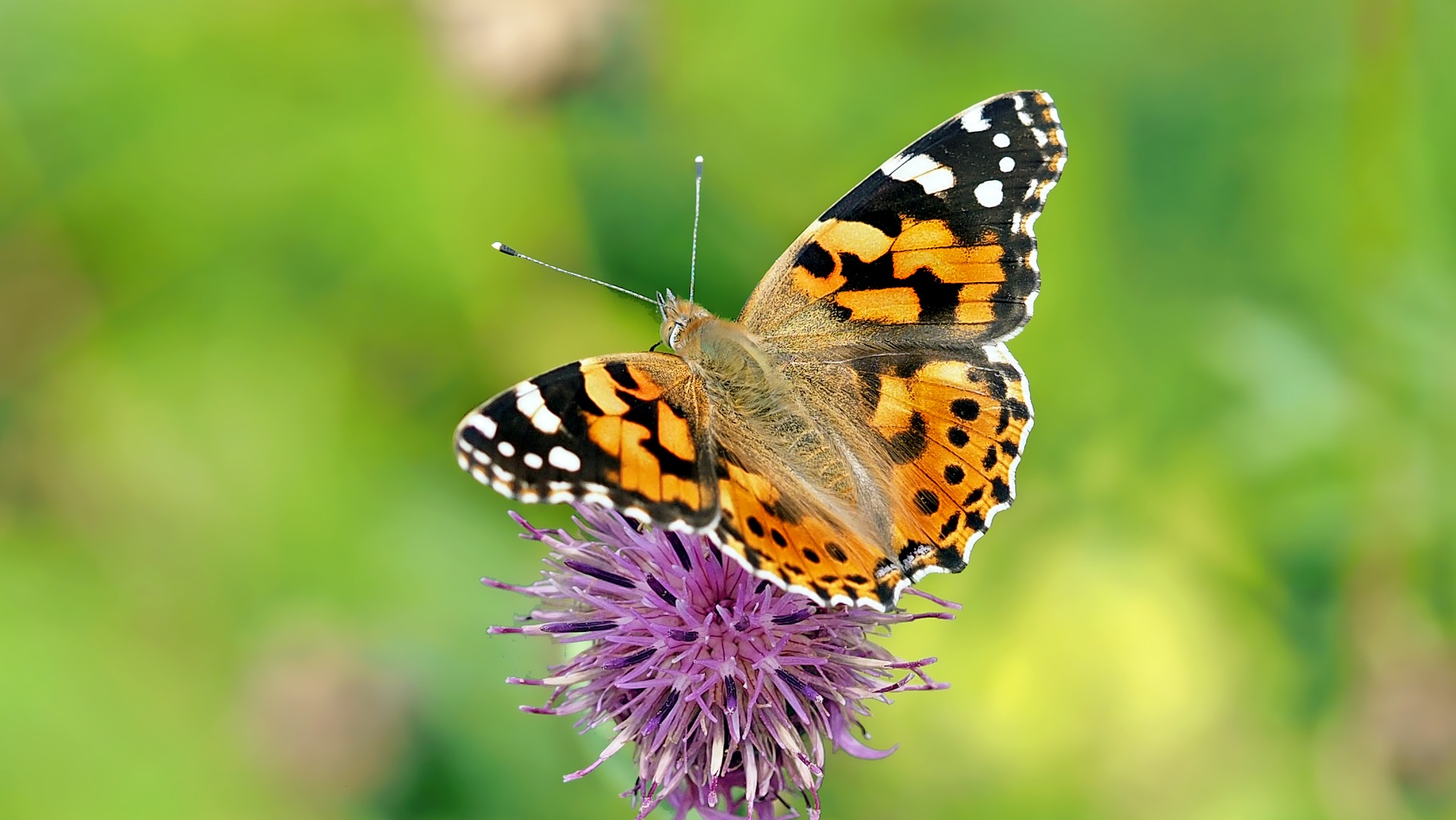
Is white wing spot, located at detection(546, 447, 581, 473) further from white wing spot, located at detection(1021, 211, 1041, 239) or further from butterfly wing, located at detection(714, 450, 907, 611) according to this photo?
white wing spot, located at detection(1021, 211, 1041, 239)

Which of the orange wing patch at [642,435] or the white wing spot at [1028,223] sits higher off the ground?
the white wing spot at [1028,223]

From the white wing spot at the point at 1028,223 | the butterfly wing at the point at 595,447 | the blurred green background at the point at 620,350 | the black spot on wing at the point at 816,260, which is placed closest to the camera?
the butterfly wing at the point at 595,447

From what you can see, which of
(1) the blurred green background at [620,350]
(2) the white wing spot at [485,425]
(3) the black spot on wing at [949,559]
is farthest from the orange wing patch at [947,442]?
(1) the blurred green background at [620,350]

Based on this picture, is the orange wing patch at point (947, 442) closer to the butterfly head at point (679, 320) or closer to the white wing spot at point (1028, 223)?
the white wing spot at point (1028, 223)

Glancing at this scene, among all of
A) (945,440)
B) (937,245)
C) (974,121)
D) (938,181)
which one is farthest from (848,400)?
(974,121)

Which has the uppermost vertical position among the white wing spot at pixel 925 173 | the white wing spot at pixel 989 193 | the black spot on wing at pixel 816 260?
the white wing spot at pixel 925 173

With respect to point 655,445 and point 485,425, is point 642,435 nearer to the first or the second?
point 655,445
